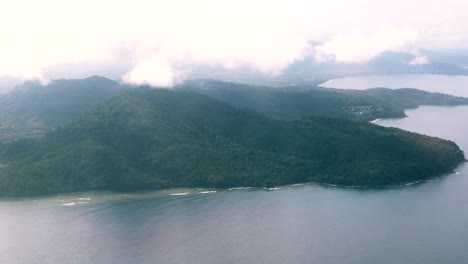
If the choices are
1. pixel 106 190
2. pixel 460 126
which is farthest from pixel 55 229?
pixel 460 126

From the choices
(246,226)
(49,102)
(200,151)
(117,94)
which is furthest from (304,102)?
(246,226)

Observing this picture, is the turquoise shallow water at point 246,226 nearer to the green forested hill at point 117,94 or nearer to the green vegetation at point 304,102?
the green forested hill at point 117,94

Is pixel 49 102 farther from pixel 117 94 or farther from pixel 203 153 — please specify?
pixel 203 153

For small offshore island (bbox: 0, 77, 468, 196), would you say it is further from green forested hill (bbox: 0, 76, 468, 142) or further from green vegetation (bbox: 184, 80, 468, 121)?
green vegetation (bbox: 184, 80, 468, 121)

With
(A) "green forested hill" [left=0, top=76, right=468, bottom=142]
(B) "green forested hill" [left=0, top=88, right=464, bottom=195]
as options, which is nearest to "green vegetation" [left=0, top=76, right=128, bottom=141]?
(A) "green forested hill" [left=0, top=76, right=468, bottom=142]

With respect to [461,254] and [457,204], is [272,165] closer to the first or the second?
[457,204]

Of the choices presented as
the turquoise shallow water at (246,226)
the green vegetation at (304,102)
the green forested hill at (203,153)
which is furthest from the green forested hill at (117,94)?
the turquoise shallow water at (246,226)
